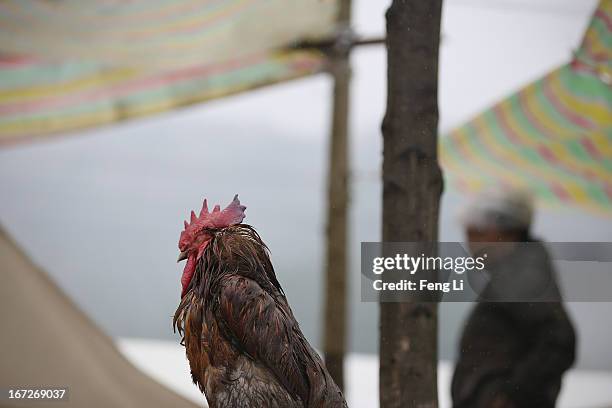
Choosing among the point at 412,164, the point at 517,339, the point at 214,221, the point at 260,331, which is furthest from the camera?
the point at 517,339

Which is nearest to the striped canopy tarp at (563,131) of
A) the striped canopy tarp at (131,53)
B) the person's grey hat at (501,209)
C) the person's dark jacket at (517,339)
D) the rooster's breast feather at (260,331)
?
the person's grey hat at (501,209)

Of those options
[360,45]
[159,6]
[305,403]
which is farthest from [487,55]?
[305,403]

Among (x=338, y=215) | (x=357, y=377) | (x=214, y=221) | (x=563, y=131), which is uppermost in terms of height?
(x=563, y=131)

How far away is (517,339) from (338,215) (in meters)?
0.81

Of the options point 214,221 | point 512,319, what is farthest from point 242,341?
point 512,319

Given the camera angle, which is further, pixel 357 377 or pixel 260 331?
pixel 357 377

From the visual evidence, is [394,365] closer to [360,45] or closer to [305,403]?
[305,403]

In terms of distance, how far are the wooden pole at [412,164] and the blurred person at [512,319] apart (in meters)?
0.23

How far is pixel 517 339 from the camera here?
3.14m

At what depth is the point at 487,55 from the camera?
317cm

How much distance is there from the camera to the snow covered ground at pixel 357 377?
3.13 meters

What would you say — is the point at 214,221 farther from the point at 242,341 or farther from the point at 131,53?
the point at 131,53

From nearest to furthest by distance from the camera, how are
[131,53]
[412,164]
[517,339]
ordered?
[412,164] → [517,339] → [131,53]

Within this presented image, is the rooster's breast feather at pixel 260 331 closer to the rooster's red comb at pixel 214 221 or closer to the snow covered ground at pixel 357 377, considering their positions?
the rooster's red comb at pixel 214 221
